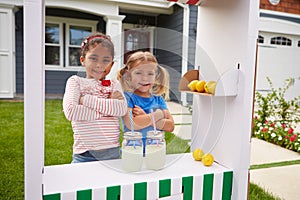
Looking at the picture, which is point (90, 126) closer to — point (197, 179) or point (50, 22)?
point (197, 179)

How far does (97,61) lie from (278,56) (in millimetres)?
6407

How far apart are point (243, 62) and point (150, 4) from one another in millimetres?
4353

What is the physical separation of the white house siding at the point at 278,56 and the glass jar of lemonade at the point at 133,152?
5465 millimetres

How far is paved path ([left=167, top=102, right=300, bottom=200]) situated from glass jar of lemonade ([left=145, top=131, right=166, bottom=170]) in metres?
0.10

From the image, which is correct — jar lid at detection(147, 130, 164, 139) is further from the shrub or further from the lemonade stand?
the shrub

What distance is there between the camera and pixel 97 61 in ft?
2.86

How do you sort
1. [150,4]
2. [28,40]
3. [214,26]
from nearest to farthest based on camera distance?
[28,40] < [214,26] < [150,4]

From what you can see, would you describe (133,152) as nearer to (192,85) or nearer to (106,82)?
(106,82)

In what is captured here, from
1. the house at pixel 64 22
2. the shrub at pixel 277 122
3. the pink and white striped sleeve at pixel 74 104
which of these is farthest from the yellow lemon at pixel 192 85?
the shrub at pixel 277 122

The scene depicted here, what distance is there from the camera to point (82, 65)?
884 mm

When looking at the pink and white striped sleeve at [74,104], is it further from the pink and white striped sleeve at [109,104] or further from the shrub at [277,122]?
the shrub at [277,122]

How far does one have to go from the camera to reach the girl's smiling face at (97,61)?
0.87 m

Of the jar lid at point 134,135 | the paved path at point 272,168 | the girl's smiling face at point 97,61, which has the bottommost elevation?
the paved path at point 272,168

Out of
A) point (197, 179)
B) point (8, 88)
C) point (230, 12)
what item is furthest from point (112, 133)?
point (8, 88)
